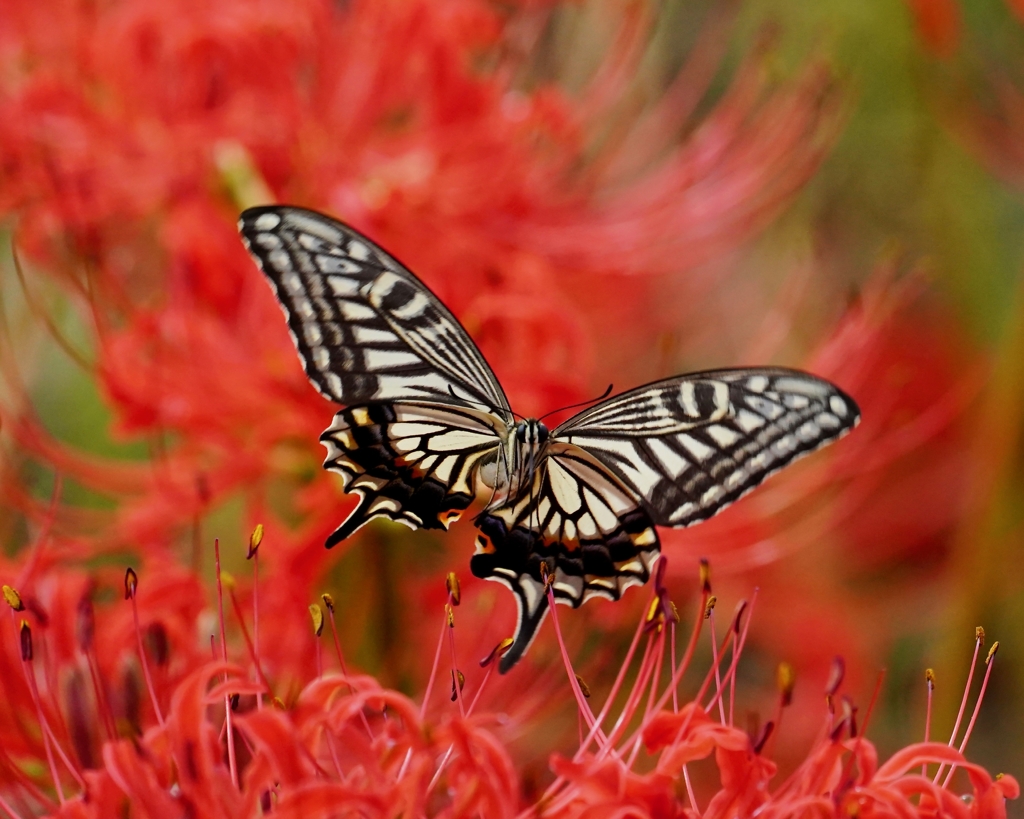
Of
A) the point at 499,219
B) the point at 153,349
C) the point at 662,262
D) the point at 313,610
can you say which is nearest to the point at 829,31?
the point at 662,262

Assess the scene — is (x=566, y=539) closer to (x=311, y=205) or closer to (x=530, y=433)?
(x=530, y=433)

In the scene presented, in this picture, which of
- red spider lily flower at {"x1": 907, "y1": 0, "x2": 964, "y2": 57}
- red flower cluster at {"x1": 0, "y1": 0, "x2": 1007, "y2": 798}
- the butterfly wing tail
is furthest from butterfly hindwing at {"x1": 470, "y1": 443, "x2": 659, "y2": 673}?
red spider lily flower at {"x1": 907, "y1": 0, "x2": 964, "y2": 57}

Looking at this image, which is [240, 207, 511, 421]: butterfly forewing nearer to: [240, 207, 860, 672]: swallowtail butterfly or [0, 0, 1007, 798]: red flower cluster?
[240, 207, 860, 672]: swallowtail butterfly

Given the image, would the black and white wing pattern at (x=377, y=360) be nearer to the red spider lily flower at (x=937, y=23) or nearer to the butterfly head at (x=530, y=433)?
the butterfly head at (x=530, y=433)

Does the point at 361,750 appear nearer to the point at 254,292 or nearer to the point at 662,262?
the point at 254,292

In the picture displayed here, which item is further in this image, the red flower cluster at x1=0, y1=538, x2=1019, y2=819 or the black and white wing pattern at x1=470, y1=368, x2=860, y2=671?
the black and white wing pattern at x1=470, y1=368, x2=860, y2=671

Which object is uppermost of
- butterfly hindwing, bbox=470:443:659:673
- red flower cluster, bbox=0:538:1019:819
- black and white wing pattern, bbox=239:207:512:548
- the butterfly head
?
→ black and white wing pattern, bbox=239:207:512:548

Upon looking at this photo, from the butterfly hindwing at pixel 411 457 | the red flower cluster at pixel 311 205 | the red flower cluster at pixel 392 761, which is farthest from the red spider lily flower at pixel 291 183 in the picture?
the red flower cluster at pixel 392 761
